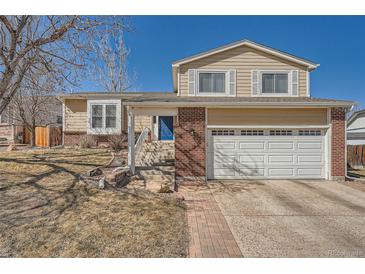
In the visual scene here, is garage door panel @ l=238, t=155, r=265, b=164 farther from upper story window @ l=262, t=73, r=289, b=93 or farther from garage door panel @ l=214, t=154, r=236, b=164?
upper story window @ l=262, t=73, r=289, b=93

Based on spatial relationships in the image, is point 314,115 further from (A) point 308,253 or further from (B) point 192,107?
(A) point 308,253

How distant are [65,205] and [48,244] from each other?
174cm

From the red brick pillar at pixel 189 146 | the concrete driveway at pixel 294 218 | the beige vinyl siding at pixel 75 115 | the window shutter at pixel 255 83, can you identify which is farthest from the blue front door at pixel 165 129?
the concrete driveway at pixel 294 218

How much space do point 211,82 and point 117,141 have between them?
6935 mm

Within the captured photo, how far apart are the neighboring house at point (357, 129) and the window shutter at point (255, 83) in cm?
1470

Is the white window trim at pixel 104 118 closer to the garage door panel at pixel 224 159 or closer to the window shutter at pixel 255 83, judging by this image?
the garage door panel at pixel 224 159

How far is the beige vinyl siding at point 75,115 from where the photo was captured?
14.3 metres

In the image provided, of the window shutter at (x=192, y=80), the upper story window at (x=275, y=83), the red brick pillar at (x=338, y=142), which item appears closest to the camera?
the red brick pillar at (x=338, y=142)

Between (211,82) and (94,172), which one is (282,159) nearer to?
(211,82)

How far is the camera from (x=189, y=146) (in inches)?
324

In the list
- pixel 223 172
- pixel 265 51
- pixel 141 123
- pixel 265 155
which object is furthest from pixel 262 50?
pixel 141 123

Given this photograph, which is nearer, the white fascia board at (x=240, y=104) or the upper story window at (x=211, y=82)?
the white fascia board at (x=240, y=104)

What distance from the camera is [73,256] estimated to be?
3.26m

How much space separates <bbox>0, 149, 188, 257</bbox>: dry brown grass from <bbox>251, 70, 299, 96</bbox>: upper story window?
25.3 feet
